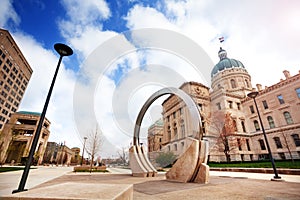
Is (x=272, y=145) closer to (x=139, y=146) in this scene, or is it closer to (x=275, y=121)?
(x=275, y=121)

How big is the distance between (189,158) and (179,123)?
3323 cm

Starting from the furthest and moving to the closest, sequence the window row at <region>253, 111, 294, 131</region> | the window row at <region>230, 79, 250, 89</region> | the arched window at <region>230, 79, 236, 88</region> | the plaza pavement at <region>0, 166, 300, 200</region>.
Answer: the arched window at <region>230, 79, 236, 88</region>, the window row at <region>230, 79, 250, 89</region>, the window row at <region>253, 111, 294, 131</region>, the plaza pavement at <region>0, 166, 300, 200</region>

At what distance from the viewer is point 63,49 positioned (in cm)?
639

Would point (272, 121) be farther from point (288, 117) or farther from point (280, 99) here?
point (280, 99)

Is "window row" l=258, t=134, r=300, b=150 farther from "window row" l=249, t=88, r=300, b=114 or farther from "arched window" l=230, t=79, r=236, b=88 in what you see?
"arched window" l=230, t=79, r=236, b=88

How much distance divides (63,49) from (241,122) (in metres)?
44.4

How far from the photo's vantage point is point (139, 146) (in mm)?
12633

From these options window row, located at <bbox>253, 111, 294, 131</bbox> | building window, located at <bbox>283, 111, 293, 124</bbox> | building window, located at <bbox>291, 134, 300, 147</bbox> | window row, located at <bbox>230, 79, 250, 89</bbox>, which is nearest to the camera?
building window, located at <bbox>291, 134, 300, 147</bbox>

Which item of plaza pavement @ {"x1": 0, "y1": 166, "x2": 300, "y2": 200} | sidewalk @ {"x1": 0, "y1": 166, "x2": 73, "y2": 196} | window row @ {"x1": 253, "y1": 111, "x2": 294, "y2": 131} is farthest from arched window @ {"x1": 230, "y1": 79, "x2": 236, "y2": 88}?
sidewalk @ {"x1": 0, "y1": 166, "x2": 73, "y2": 196}

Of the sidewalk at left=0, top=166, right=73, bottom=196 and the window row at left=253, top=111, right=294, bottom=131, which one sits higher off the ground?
the window row at left=253, top=111, right=294, bottom=131

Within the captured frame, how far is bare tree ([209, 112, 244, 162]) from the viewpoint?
30.6 m

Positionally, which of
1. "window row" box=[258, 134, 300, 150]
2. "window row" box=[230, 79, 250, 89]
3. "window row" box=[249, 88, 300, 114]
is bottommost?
"window row" box=[258, 134, 300, 150]

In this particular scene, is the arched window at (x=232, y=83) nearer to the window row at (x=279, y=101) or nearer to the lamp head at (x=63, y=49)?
the window row at (x=279, y=101)

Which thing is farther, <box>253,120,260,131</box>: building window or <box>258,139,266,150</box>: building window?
<box>253,120,260,131</box>: building window
